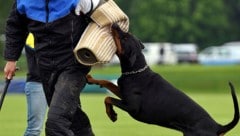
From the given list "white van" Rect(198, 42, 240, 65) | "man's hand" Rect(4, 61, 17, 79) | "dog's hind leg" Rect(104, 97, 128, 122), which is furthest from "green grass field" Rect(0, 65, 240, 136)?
"white van" Rect(198, 42, 240, 65)

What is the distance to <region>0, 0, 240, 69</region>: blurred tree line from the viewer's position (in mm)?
61750

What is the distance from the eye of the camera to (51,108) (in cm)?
625

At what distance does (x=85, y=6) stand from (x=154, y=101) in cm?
108

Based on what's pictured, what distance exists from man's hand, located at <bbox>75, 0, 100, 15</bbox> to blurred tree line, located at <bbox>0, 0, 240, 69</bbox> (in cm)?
5403

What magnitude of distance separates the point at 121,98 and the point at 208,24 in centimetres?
5847

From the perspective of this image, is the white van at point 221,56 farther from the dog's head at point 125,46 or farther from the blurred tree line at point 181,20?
the dog's head at point 125,46

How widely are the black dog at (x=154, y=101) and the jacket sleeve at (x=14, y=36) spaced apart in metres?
0.73

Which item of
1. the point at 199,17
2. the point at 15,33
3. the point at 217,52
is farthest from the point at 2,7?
the point at 15,33

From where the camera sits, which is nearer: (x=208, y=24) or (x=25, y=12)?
(x=25, y=12)

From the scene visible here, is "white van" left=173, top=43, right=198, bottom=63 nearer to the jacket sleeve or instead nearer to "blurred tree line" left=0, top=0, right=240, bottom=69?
"blurred tree line" left=0, top=0, right=240, bottom=69

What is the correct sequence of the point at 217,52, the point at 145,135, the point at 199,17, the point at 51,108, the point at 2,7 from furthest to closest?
the point at 199,17 < the point at 217,52 < the point at 2,7 < the point at 145,135 < the point at 51,108

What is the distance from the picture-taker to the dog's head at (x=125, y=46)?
6.73 m

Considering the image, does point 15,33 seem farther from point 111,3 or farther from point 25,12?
point 111,3

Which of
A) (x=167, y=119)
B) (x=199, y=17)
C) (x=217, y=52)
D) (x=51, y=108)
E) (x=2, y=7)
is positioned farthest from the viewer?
(x=199, y=17)
